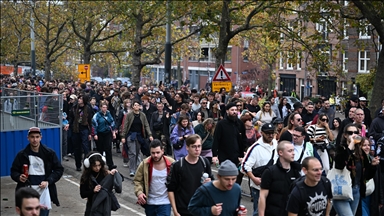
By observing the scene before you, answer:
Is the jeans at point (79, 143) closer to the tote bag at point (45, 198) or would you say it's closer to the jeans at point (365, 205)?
the tote bag at point (45, 198)

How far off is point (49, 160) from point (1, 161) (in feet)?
16.5

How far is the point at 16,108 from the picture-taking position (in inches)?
600

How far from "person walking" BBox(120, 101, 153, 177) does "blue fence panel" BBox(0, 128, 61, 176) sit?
5.01 ft

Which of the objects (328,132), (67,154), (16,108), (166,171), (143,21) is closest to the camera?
(166,171)

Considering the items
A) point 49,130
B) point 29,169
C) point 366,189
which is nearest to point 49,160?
point 29,169

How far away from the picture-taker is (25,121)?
1520 centimetres

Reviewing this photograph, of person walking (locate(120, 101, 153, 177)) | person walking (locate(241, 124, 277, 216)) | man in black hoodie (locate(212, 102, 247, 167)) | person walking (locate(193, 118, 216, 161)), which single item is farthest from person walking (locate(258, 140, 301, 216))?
person walking (locate(120, 101, 153, 177))

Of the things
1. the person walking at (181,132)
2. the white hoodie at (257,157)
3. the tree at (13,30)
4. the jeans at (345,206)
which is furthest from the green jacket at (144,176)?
the tree at (13,30)

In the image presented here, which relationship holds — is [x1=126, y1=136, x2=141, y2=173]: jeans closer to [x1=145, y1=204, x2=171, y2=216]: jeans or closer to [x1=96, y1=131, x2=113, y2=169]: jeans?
[x1=96, y1=131, x2=113, y2=169]: jeans

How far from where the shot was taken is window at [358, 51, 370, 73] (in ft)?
182

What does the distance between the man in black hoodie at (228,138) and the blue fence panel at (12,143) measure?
15.4ft

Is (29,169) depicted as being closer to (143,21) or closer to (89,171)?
(89,171)

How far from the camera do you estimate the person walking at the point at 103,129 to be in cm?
1566

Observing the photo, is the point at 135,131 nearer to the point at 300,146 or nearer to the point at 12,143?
the point at 12,143
